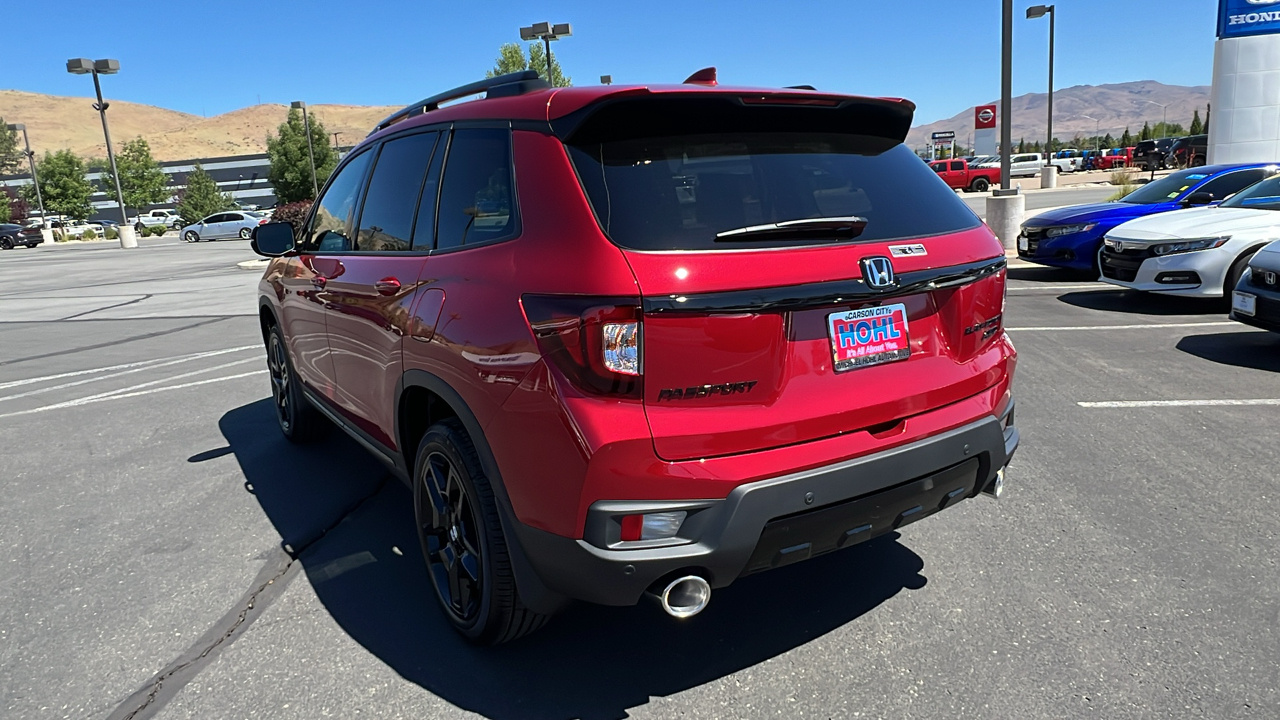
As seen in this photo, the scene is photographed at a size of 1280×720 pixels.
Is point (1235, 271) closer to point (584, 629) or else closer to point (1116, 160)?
point (584, 629)

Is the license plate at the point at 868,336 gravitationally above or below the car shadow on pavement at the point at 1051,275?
above

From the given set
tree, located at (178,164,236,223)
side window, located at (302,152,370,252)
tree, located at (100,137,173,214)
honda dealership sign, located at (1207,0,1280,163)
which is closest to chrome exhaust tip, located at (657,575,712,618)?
side window, located at (302,152,370,252)

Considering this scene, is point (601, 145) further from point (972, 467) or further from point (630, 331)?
point (972, 467)

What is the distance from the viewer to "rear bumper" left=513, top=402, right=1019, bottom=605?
2324 millimetres

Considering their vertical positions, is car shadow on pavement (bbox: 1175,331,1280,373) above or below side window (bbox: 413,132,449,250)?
below

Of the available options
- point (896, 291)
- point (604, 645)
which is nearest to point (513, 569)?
point (604, 645)

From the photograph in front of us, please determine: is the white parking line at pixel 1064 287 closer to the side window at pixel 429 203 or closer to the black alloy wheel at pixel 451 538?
the side window at pixel 429 203

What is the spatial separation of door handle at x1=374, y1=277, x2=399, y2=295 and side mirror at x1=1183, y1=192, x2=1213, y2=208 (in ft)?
37.2

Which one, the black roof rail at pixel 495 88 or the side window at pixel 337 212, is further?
the side window at pixel 337 212

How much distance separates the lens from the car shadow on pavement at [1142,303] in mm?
9117

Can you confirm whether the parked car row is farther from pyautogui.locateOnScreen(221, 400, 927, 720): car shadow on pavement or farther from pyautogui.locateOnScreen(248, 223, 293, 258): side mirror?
pyautogui.locateOnScreen(248, 223, 293, 258): side mirror

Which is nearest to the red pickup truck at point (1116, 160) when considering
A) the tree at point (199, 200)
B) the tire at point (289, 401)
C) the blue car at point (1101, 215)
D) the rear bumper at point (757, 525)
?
the blue car at point (1101, 215)

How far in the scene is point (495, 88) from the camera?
316 centimetres

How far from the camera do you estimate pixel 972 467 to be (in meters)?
2.79
